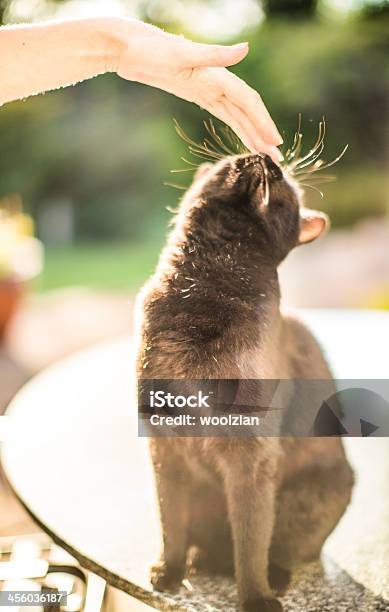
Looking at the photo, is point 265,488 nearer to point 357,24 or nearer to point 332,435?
point 332,435

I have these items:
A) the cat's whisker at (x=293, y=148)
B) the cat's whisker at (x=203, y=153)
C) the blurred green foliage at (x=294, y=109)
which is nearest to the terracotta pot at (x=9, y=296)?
the blurred green foliage at (x=294, y=109)

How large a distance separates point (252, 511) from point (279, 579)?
0.10m

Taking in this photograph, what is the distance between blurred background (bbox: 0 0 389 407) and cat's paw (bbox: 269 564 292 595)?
1.04 ft

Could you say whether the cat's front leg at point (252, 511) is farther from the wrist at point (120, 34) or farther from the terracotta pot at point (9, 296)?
the terracotta pot at point (9, 296)

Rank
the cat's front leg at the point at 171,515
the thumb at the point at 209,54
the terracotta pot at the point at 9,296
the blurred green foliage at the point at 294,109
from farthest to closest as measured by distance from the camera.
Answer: the terracotta pot at the point at 9,296 → the blurred green foliage at the point at 294,109 → the cat's front leg at the point at 171,515 → the thumb at the point at 209,54

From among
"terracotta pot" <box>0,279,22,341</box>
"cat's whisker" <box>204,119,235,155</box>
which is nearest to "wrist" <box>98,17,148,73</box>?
"cat's whisker" <box>204,119,235,155</box>

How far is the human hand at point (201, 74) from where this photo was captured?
0.63 meters

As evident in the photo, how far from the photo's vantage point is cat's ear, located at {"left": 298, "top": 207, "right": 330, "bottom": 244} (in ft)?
2.34

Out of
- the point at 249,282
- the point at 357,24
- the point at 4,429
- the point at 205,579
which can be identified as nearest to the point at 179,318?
the point at 249,282

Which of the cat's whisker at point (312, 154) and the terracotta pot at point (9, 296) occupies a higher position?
the cat's whisker at point (312, 154)

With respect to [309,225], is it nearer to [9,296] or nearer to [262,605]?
[262,605]

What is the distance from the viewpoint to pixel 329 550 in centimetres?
78

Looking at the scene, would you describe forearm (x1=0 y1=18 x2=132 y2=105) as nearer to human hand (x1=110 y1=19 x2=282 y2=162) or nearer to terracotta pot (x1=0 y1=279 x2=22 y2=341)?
human hand (x1=110 y1=19 x2=282 y2=162)

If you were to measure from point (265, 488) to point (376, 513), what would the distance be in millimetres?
223
